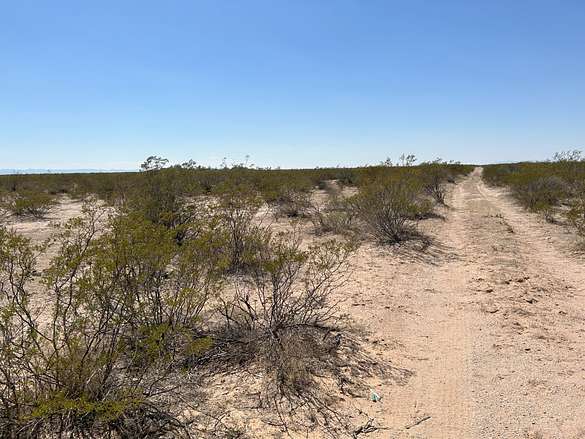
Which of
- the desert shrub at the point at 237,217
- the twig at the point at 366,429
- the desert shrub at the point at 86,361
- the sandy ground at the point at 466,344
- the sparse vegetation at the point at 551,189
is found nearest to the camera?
the desert shrub at the point at 86,361

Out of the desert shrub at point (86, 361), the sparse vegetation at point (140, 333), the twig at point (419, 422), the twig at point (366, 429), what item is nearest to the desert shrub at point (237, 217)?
the sparse vegetation at point (140, 333)

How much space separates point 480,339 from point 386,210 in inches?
251

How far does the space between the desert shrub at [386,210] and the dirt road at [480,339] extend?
1.52 m

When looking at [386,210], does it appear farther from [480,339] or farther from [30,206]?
[30,206]

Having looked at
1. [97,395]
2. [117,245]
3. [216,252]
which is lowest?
[97,395]

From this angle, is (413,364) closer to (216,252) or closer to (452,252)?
(216,252)

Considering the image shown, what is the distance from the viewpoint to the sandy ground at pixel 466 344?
3.76 metres

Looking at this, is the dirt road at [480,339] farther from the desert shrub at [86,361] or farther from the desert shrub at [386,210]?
the desert shrub at [86,361]

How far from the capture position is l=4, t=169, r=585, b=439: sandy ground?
12.3ft

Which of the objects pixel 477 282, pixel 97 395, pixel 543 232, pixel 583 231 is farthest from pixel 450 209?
pixel 97 395

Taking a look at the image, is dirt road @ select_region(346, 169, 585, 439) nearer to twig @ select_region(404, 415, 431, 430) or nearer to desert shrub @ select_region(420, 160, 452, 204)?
twig @ select_region(404, 415, 431, 430)

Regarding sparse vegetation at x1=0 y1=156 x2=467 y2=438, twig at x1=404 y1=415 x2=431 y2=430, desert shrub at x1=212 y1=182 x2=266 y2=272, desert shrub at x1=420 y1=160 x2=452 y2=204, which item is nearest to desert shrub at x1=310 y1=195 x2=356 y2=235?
desert shrub at x1=212 y1=182 x2=266 y2=272

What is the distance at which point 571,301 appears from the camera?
6.69 metres

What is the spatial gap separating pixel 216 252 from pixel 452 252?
652 centimetres
